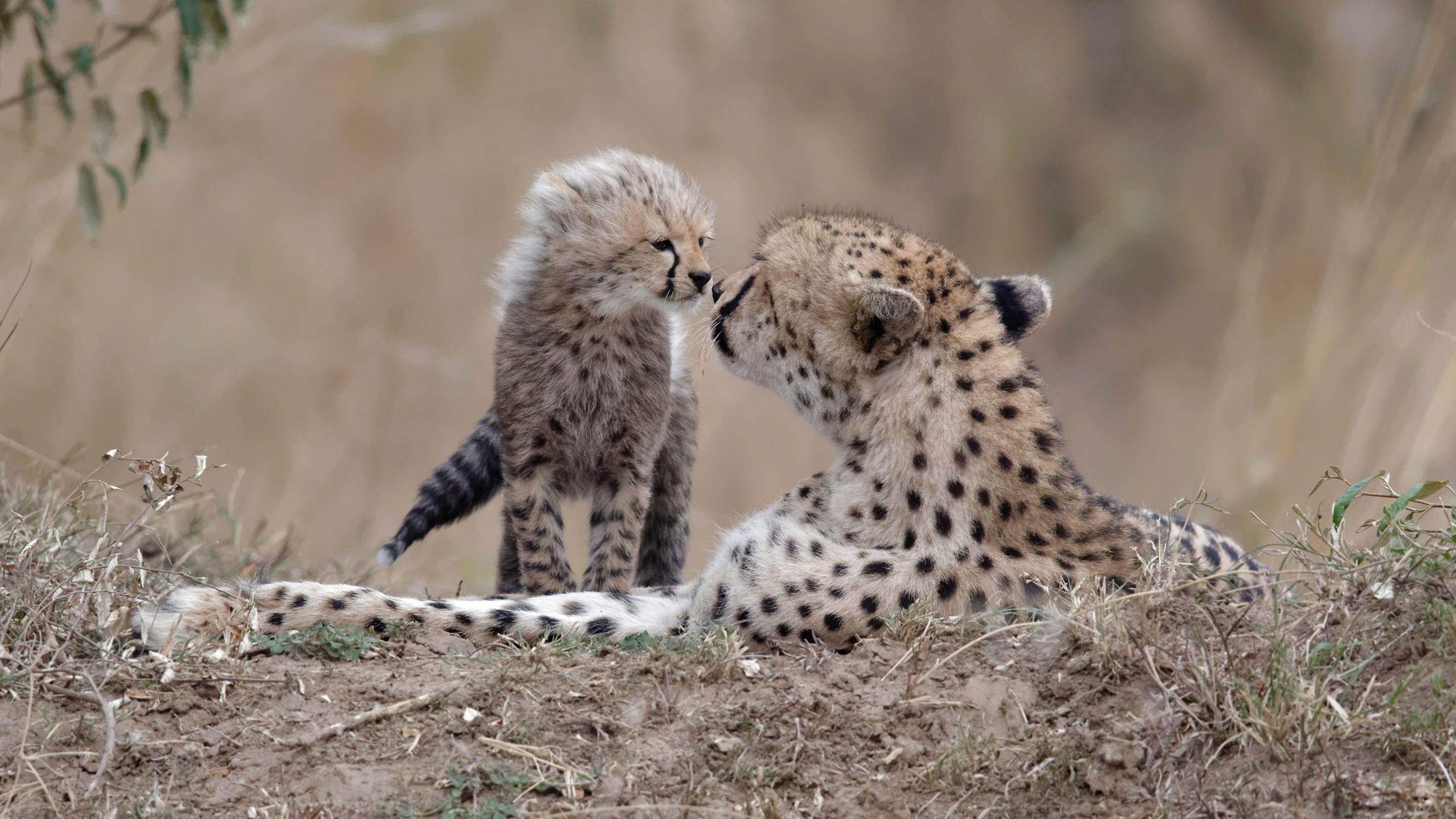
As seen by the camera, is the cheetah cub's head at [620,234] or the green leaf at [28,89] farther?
the cheetah cub's head at [620,234]

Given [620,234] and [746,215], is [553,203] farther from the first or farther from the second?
[746,215]

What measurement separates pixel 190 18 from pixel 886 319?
182 cm

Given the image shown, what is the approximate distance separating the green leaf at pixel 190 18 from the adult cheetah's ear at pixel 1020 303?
195 centimetres

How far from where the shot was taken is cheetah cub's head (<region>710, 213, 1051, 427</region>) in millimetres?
2990

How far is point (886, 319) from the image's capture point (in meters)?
2.94

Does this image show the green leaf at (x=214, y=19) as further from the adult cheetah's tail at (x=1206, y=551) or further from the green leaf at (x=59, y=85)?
the adult cheetah's tail at (x=1206, y=551)

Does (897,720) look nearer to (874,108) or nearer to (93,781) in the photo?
(93,781)

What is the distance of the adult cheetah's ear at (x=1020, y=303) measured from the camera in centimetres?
329

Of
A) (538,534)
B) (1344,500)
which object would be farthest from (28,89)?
(1344,500)

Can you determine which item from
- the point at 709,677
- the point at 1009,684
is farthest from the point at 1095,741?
the point at 709,677

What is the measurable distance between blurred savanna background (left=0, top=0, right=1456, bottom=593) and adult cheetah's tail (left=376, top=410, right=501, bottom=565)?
515 millimetres

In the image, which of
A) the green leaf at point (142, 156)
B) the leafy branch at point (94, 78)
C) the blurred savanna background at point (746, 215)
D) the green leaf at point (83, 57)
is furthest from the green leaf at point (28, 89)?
the blurred savanna background at point (746, 215)

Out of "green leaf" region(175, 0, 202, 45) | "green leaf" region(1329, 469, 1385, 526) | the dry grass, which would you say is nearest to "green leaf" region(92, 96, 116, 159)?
"green leaf" region(175, 0, 202, 45)

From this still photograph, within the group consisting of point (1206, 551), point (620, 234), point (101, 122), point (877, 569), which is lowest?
point (877, 569)
